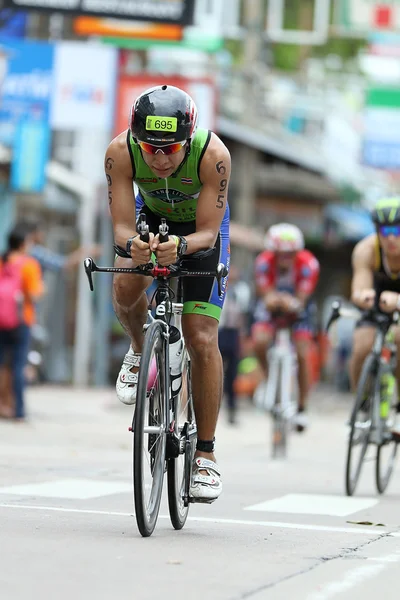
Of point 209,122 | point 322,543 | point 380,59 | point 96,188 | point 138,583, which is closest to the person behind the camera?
point 138,583

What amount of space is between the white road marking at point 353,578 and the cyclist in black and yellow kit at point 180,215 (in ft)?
3.61

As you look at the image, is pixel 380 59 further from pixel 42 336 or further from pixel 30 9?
pixel 30 9

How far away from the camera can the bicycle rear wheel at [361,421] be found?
9609 mm

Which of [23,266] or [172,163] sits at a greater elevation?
[172,163]

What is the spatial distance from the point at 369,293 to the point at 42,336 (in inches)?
559

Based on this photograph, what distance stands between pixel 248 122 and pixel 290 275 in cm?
2077

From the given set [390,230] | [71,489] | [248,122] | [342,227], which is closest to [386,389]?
[390,230]

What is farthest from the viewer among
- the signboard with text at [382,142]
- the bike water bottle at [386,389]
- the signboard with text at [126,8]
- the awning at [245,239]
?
the signboard with text at [382,142]

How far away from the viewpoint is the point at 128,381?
723 cm

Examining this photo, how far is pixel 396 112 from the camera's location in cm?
3497

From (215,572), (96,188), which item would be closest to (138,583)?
(215,572)

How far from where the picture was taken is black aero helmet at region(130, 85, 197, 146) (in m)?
6.73

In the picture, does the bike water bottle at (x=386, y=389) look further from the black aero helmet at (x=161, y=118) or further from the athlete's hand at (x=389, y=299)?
the black aero helmet at (x=161, y=118)

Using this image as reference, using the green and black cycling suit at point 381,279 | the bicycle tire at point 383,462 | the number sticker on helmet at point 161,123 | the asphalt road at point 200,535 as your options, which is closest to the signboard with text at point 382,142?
the asphalt road at point 200,535
